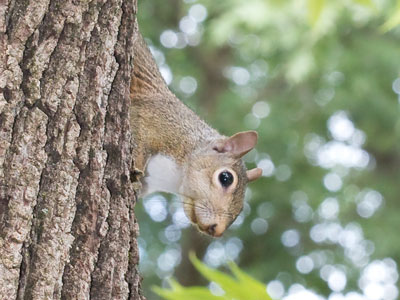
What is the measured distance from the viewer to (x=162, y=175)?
8.88ft

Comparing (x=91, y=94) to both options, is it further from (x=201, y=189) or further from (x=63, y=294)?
(x=201, y=189)

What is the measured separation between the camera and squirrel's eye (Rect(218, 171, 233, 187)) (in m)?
2.86

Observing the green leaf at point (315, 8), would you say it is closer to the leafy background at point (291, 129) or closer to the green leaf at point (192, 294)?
the green leaf at point (192, 294)

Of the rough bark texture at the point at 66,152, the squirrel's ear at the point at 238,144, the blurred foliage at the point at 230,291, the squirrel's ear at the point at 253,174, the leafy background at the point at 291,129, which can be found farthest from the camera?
the leafy background at the point at 291,129

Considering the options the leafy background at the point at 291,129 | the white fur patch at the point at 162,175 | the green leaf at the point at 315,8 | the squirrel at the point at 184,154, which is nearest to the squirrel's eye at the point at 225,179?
the squirrel at the point at 184,154

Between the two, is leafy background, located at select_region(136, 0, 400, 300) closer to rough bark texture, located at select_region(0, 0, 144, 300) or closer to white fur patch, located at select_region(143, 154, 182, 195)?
white fur patch, located at select_region(143, 154, 182, 195)

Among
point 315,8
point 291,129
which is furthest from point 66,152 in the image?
point 291,129

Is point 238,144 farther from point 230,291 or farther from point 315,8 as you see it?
point 230,291

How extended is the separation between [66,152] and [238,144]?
4.58 ft

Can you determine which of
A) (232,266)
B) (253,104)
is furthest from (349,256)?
(232,266)

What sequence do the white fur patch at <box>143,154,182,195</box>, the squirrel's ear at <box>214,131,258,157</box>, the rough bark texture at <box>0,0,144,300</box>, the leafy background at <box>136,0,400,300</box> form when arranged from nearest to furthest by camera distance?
the rough bark texture at <box>0,0,144,300</box> < the white fur patch at <box>143,154,182,195</box> < the squirrel's ear at <box>214,131,258,157</box> < the leafy background at <box>136,0,400,300</box>

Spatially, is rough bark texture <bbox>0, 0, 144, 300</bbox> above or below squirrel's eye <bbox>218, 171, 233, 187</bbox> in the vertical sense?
below

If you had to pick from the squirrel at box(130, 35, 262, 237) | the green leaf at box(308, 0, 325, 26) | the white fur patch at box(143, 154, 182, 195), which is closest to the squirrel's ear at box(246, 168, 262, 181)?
the squirrel at box(130, 35, 262, 237)

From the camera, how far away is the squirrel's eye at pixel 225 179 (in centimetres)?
286
